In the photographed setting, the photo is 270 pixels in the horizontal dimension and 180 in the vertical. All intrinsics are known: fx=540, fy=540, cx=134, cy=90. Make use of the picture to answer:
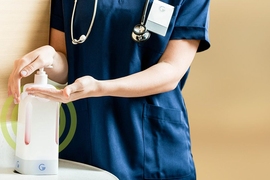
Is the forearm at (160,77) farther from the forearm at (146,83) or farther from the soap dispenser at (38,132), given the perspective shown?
the soap dispenser at (38,132)

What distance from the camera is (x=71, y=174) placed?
1.10 metres

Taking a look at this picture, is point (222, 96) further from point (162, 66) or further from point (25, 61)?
point (25, 61)

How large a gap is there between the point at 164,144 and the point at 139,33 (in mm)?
261

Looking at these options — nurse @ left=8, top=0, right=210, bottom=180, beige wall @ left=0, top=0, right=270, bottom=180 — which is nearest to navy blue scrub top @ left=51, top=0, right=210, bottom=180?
nurse @ left=8, top=0, right=210, bottom=180

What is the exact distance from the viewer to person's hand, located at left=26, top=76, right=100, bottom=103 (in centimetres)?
98

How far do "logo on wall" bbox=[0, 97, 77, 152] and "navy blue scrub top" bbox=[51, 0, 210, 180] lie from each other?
19 mm

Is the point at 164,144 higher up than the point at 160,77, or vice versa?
the point at 160,77

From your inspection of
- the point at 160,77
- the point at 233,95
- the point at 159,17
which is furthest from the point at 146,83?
the point at 233,95

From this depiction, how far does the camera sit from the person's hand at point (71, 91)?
0.98 metres

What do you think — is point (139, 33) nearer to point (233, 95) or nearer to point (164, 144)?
point (164, 144)

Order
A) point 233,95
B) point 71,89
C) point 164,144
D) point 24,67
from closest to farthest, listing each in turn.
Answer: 1. point 71,89
2. point 24,67
3. point 164,144
4. point 233,95

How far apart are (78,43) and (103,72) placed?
9 centimetres

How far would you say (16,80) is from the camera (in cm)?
110

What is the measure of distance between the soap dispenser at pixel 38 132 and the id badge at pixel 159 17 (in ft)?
0.88
